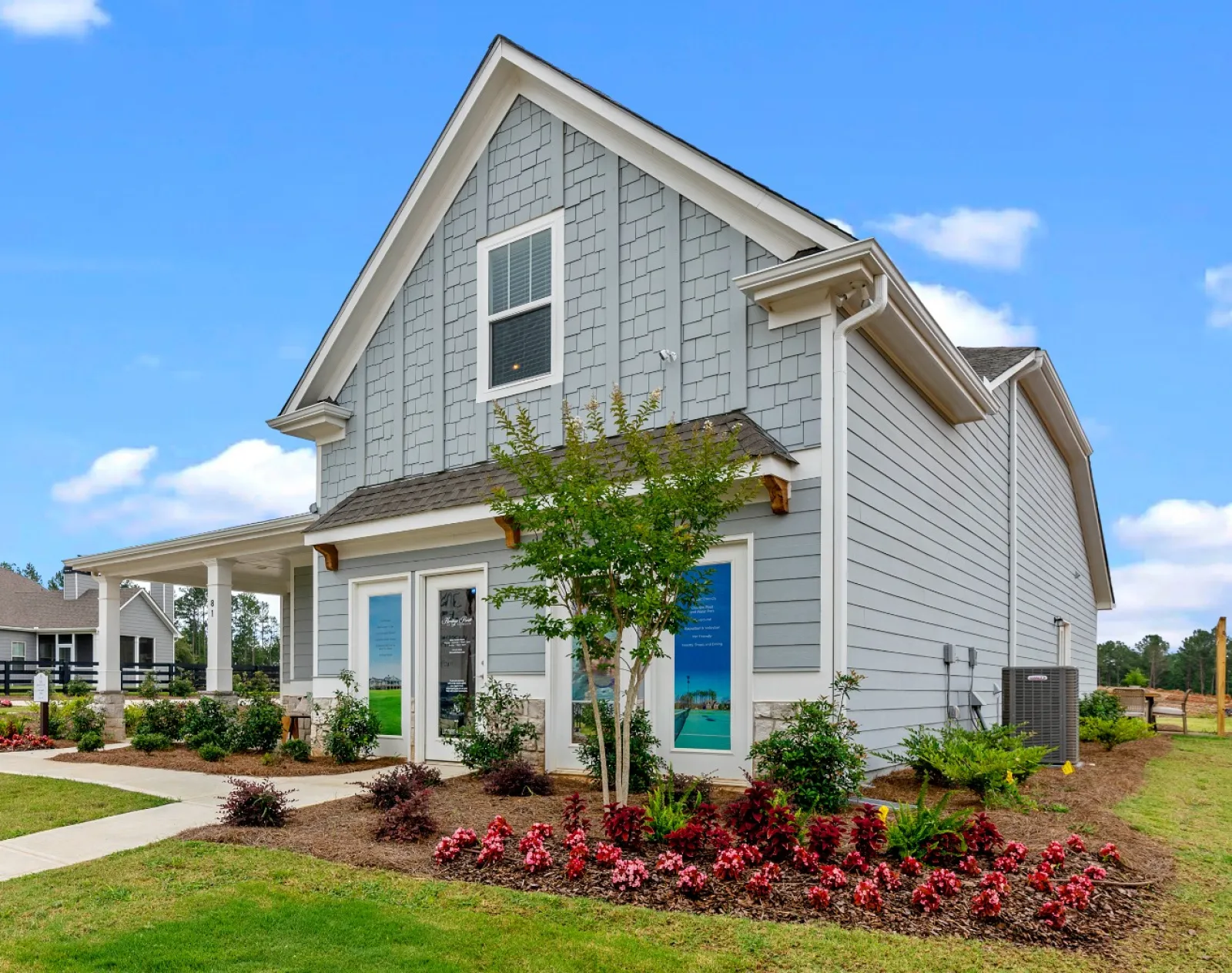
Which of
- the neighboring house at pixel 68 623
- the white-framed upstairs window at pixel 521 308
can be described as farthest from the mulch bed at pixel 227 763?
the neighboring house at pixel 68 623

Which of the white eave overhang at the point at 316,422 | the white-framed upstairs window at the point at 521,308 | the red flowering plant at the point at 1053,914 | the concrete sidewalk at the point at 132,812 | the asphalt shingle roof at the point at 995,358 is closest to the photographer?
the red flowering plant at the point at 1053,914

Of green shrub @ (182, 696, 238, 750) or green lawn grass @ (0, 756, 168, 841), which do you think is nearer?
green lawn grass @ (0, 756, 168, 841)

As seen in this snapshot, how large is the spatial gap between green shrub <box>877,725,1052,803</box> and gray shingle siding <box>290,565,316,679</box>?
12.3 meters

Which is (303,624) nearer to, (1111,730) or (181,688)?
(1111,730)

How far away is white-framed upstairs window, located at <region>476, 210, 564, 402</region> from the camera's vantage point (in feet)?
37.3

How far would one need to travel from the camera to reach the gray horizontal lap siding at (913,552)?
30.9 ft

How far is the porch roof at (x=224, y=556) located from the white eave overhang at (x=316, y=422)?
119 centimetres

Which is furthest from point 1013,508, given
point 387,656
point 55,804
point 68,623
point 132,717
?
point 68,623

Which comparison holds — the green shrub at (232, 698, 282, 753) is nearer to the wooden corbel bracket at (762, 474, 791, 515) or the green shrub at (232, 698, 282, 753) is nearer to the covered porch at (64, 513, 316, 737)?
the covered porch at (64, 513, 316, 737)

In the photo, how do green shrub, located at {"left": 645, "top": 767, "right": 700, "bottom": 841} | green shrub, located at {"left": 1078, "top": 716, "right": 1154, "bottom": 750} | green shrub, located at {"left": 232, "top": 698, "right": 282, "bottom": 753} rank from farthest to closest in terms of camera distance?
green shrub, located at {"left": 1078, "top": 716, "right": 1154, "bottom": 750} < green shrub, located at {"left": 232, "top": 698, "right": 282, "bottom": 753} < green shrub, located at {"left": 645, "top": 767, "right": 700, "bottom": 841}

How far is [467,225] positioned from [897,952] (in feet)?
32.8

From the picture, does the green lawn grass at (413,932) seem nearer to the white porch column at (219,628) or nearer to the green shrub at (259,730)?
the green shrub at (259,730)

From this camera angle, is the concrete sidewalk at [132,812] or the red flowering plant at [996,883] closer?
the red flowering plant at [996,883]

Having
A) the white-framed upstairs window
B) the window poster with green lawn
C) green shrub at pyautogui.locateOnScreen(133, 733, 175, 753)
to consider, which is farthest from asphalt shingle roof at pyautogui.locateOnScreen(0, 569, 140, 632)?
the white-framed upstairs window
